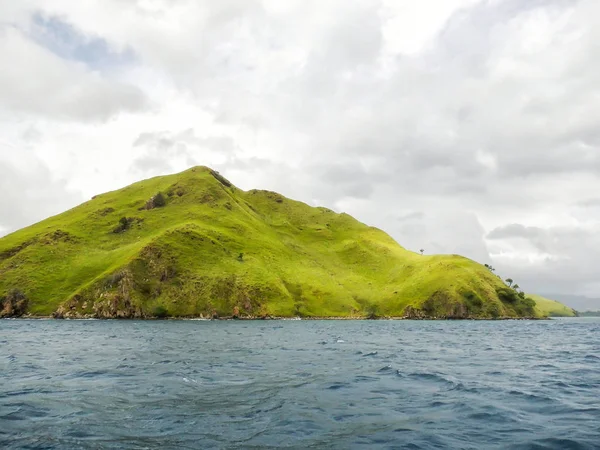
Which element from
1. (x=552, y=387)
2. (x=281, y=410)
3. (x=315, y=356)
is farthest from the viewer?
(x=315, y=356)

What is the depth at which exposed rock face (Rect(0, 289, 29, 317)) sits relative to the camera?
603 feet

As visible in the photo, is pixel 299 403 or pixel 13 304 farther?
pixel 13 304

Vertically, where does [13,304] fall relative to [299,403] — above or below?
above

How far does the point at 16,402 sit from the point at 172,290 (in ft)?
580

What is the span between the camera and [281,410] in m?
22.6

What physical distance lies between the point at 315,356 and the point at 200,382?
18.7m

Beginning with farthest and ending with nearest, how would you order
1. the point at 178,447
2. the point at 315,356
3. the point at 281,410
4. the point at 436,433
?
the point at 315,356, the point at 281,410, the point at 436,433, the point at 178,447

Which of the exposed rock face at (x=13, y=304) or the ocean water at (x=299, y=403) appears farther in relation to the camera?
the exposed rock face at (x=13, y=304)

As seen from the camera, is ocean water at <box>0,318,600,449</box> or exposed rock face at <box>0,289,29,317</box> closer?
ocean water at <box>0,318,600,449</box>

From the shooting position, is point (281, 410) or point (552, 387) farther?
point (552, 387)

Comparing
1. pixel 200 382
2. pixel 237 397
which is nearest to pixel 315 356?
pixel 200 382

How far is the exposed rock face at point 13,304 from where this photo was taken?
184 m

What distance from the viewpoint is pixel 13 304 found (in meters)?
186

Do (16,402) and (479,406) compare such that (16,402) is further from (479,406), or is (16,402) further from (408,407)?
(479,406)
